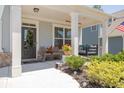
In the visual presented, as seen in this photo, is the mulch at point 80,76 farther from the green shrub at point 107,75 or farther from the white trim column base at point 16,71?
the white trim column base at point 16,71

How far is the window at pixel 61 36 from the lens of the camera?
12070 millimetres

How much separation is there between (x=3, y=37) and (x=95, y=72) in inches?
221

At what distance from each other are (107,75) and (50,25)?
7330mm

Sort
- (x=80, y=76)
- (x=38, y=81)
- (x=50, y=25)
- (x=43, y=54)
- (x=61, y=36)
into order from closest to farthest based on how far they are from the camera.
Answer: (x=38, y=81) < (x=80, y=76) < (x=43, y=54) < (x=50, y=25) < (x=61, y=36)

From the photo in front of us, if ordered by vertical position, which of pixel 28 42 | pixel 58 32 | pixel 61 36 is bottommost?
pixel 28 42

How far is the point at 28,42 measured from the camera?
10.7m

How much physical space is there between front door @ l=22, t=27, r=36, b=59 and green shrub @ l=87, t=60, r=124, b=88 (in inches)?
233

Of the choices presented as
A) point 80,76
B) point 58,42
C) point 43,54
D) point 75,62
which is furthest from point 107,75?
point 58,42

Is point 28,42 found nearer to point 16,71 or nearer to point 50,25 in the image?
point 50,25

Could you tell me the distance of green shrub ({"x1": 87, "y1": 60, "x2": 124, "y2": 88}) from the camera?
15.8 feet

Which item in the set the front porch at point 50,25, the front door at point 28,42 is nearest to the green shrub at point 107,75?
the front porch at point 50,25

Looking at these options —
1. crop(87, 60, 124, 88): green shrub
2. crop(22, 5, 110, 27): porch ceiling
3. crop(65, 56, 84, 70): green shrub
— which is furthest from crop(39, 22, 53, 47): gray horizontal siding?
crop(87, 60, 124, 88): green shrub

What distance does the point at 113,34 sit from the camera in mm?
18109
